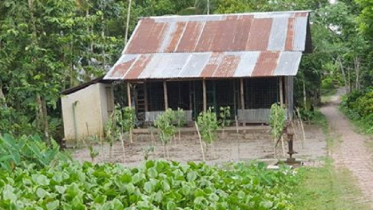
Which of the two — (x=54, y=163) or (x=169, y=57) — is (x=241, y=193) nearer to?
(x=54, y=163)

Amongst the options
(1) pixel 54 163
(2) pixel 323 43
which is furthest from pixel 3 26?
(2) pixel 323 43

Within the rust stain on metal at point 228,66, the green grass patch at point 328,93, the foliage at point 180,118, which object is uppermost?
the rust stain on metal at point 228,66

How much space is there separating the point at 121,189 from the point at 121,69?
1435 centimetres

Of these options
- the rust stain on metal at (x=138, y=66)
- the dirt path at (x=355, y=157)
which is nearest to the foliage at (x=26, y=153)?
the dirt path at (x=355, y=157)

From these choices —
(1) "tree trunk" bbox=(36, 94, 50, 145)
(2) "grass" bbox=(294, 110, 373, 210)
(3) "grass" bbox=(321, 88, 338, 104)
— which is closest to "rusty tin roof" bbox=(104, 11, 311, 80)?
(1) "tree trunk" bbox=(36, 94, 50, 145)

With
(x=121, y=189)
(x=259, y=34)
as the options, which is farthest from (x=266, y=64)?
(x=121, y=189)

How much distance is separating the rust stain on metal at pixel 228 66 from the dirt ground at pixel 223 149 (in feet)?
6.11

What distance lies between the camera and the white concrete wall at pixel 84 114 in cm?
1773

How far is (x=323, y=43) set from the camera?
23984 millimetres

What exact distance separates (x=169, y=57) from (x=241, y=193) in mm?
14194

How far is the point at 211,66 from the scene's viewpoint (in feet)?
59.4

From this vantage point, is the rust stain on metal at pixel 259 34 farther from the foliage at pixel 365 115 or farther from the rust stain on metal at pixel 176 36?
the foliage at pixel 365 115

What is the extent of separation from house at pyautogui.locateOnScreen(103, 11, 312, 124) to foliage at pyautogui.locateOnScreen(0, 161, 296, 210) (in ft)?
38.6

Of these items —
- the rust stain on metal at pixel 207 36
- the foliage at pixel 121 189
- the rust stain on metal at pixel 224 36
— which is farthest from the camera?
the rust stain on metal at pixel 207 36
